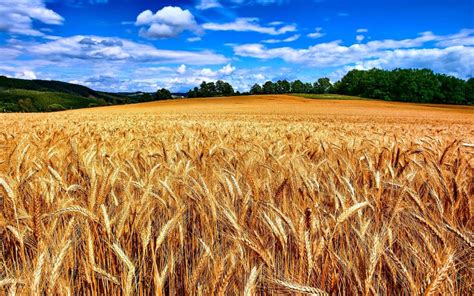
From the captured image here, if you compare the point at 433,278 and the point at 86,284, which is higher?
the point at 433,278

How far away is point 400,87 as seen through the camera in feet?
311

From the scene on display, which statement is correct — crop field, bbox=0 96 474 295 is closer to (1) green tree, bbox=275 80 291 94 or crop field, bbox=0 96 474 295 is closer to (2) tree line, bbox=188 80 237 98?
(2) tree line, bbox=188 80 237 98

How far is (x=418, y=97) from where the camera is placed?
94375 millimetres

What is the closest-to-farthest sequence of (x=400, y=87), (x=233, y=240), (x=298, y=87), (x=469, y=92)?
(x=233, y=240), (x=400, y=87), (x=469, y=92), (x=298, y=87)

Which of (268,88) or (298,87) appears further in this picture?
(298,87)

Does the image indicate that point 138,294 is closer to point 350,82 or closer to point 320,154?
point 320,154

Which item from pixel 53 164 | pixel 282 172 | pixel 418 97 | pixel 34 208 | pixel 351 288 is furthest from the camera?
pixel 418 97

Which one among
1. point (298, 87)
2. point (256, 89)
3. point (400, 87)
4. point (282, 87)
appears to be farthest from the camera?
point (298, 87)

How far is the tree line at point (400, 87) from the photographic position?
93500 millimetres

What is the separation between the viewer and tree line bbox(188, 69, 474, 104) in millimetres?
93500

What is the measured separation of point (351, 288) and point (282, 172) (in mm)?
1493

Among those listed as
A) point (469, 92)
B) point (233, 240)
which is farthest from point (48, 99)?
point (233, 240)

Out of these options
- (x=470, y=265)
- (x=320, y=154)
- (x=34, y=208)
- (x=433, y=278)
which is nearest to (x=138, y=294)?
(x=34, y=208)

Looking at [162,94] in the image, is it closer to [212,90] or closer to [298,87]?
[212,90]
